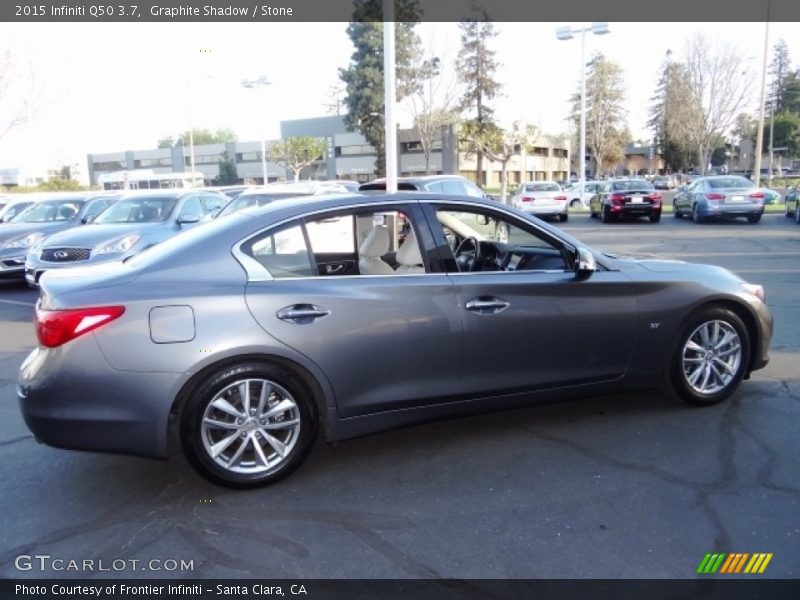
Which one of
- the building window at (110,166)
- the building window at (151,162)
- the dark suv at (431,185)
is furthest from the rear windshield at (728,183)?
the building window at (110,166)

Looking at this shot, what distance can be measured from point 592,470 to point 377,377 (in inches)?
54.0

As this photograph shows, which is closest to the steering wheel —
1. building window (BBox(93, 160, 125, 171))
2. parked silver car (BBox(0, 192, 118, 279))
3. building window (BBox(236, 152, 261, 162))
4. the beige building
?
parked silver car (BBox(0, 192, 118, 279))

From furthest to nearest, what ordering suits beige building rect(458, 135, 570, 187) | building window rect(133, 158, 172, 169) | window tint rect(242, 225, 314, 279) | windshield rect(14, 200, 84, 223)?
building window rect(133, 158, 172, 169) < beige building rect(458, 135, 570, 187) < windshield rect(14, 200, 84, 223) < window tint rect(242, 225, 314, 279)

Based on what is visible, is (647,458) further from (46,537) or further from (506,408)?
(46,537)

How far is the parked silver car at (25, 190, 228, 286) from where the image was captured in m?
9.21

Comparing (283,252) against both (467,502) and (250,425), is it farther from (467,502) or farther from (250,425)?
(467,502)

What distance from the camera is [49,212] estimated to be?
42.3ft

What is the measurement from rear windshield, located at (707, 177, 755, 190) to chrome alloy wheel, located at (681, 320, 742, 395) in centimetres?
1775

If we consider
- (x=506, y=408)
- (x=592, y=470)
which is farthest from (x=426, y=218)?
(x=592, y=470)

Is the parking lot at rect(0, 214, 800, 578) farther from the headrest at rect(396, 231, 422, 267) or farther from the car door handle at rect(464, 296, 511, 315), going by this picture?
the headrest at rect(396, 231, 422, 267)

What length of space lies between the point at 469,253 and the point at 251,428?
2.45 m

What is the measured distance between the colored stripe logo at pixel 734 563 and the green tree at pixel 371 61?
38.1 m

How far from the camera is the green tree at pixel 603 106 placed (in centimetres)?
6725

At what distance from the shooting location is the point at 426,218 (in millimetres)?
4031
